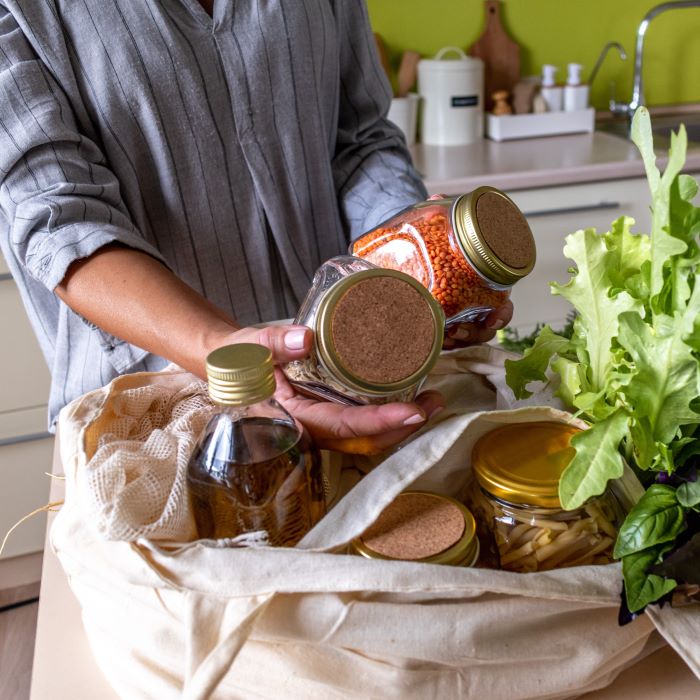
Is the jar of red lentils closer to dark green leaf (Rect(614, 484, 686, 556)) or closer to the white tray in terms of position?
dark green leaf (Rect(614, 484, 686, 556))

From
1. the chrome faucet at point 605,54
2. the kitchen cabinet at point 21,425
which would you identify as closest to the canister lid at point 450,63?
the chrome faucet at point 605,54

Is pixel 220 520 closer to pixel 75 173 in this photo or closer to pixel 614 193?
pixel 75 173

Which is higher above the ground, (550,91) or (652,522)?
(652,522)

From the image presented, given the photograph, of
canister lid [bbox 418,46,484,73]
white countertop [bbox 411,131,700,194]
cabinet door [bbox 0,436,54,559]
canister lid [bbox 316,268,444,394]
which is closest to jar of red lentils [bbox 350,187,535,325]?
canister lid [bbox 316,268,444,394]

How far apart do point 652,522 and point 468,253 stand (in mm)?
230

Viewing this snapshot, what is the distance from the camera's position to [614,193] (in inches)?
66.4

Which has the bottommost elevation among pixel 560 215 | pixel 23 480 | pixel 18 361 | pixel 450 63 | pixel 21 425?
pixel 23 480

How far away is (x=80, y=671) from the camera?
19.1 inches

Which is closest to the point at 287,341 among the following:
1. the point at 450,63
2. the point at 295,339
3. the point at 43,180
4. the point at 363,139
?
the point at 295,339

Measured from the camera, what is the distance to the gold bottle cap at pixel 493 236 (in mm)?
544

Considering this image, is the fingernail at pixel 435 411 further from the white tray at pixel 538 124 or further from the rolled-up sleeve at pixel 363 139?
the white tray at pixel 538 124

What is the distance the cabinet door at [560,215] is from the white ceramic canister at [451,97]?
0.41 m

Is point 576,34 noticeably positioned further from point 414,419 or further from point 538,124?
point 414,419

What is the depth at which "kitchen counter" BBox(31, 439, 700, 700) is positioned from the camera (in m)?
0.45
